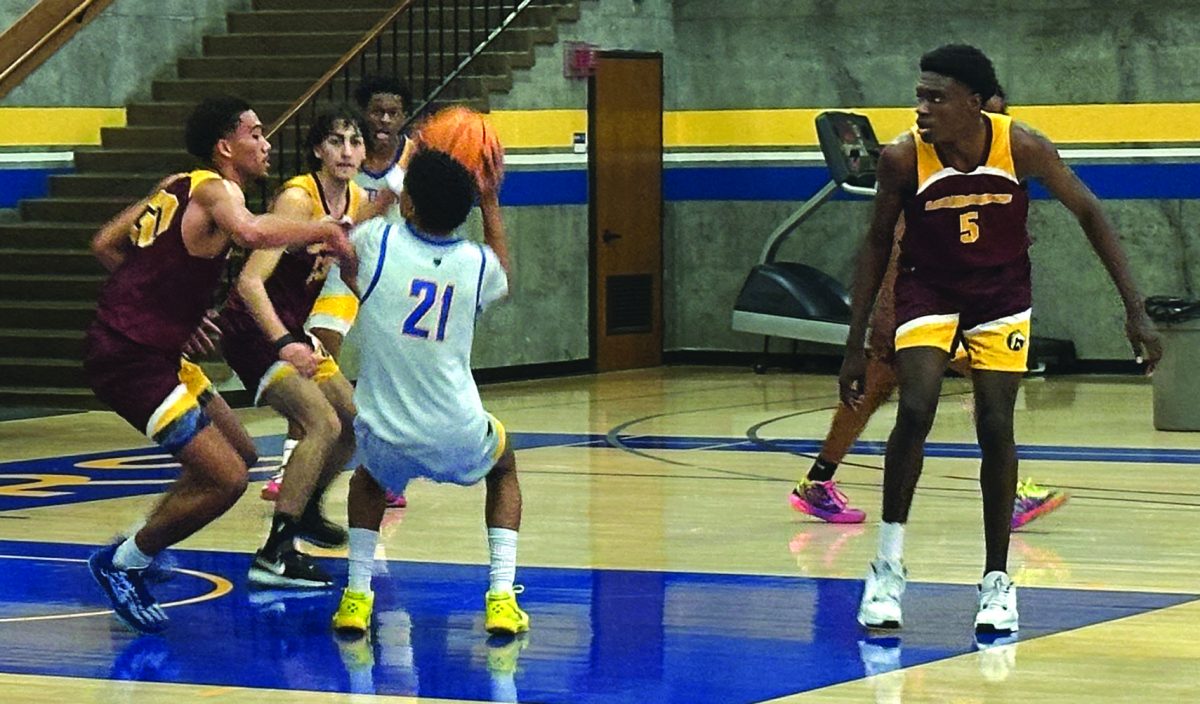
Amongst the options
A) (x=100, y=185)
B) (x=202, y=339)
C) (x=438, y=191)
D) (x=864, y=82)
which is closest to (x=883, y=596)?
(x=438, y=191)

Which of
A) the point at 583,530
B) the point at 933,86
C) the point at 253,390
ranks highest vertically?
the point at 933,86

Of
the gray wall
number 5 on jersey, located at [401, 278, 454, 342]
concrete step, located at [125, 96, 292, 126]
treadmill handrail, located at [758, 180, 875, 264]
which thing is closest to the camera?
number 5 on jersey, located at [401, 278, 454, 342]

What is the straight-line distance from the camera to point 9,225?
13938 millimetres

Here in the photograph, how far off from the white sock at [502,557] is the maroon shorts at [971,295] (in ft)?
3.96

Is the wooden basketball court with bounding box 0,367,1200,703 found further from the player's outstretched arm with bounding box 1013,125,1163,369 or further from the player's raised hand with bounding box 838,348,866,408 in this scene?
the player's outstretched arm with bounding box 1013,125,1163,369

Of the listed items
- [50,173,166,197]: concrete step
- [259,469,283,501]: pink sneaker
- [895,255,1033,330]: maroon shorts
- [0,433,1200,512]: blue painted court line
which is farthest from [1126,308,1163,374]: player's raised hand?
[50,173,166,197]: concrete step

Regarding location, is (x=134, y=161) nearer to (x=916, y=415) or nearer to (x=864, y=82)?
(x=864, y=82)

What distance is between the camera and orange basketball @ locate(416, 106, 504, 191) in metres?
6.31

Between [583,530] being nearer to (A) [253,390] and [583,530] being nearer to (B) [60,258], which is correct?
(A) [253,390]

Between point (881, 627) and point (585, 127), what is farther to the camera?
point (585, 127)

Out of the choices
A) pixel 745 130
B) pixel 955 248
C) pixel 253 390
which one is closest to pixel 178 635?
pixel 253 390

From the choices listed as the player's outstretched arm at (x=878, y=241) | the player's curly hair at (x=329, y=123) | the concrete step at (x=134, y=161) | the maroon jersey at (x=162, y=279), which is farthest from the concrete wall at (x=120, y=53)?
the player's outstretched arm at (x=878, y=241)

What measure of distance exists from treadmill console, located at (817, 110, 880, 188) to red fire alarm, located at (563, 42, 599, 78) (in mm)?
1701

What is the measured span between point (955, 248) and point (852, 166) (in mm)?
9343
